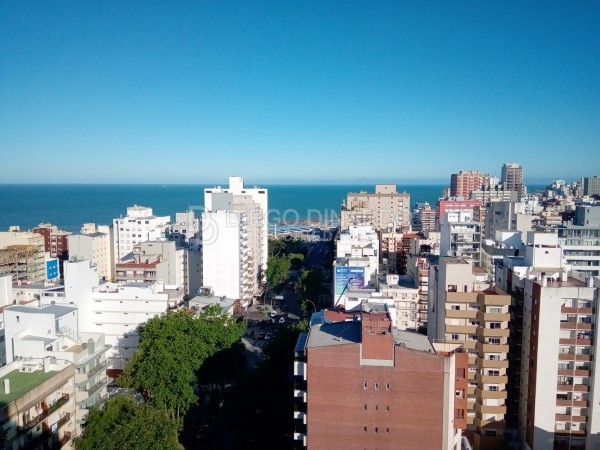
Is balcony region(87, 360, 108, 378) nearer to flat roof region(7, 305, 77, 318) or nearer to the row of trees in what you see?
the row of trees

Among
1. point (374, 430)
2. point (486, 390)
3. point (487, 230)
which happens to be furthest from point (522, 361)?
point (487, 230)

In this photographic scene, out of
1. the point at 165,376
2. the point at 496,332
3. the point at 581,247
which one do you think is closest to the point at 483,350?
the point at 496,332

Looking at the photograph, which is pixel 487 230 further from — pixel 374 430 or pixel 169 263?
pixel 374 430

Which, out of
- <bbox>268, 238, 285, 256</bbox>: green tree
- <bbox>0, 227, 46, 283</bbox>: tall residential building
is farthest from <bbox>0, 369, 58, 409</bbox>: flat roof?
<bbox>268, 238, 285, 256</bbox>: green tree

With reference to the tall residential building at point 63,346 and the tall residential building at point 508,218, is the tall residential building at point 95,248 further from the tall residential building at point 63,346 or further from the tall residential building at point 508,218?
the tall residential building at point 508,218

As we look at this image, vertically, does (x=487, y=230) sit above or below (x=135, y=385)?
above

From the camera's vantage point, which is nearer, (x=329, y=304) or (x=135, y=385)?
(x=135, y=385)

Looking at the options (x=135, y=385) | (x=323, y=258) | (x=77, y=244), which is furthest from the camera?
(x=323, y=258)
